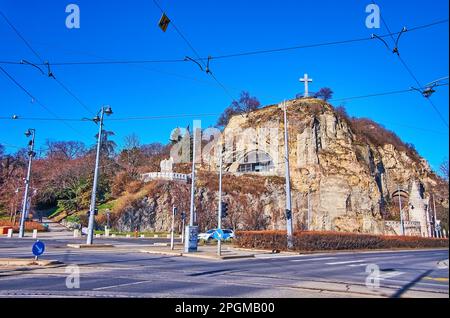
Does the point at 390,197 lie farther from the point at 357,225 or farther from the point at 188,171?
the point at 188,171

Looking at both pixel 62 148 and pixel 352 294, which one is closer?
pixel 352 294

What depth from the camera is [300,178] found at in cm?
6450

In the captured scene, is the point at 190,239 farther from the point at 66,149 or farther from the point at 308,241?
the point at 66,149

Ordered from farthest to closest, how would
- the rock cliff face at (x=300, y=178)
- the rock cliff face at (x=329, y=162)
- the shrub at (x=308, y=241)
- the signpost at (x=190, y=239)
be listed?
the rock cliff face at (x=329, y=162) < the rock cliff face at (x=300, y=178) < the shrub at (x=308, y=241) < the signpost at (x=190, y=239)

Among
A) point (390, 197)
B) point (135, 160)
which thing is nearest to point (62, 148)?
point (135, 160)

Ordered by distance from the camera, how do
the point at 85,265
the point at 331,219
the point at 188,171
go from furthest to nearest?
the point at 188,171 < the point at 331,219 < the point at 85,265

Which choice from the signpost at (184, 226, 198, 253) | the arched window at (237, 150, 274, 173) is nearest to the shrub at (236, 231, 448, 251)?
the signpost at (184, 226, 198, 253)

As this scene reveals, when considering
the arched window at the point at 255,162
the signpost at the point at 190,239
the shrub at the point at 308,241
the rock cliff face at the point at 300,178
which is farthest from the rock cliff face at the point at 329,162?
the signpost at the point at 190,239

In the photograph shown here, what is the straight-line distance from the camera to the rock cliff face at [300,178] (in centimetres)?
5716

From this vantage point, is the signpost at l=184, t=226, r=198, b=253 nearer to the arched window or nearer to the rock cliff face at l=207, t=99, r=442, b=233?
the rock cliff face at l=207, t=99, r=442, b=233

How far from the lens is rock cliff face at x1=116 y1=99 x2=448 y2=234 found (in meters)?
57.2

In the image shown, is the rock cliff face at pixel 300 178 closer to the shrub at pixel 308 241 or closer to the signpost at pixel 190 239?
the shrub at pixel 308 241
